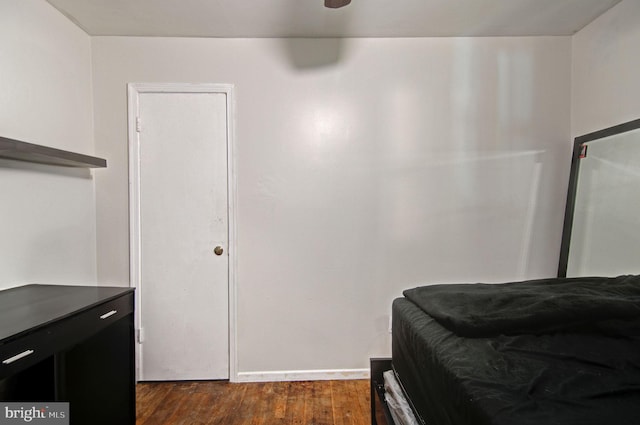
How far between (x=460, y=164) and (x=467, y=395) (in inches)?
76.9

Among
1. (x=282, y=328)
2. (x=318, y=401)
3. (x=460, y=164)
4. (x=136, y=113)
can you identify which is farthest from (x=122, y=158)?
(x=460, y=164)

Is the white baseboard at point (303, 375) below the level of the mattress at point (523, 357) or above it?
below

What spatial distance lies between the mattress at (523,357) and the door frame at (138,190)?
1.39m

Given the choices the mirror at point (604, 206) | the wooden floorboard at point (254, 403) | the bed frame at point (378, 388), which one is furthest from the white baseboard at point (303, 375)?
the mirror at point (604, 206)

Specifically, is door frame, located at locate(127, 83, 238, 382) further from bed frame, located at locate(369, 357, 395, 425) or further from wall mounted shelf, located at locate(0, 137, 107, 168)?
bed frame, located at locate(369, 357, 395, 425)

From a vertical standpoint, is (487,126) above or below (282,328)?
above

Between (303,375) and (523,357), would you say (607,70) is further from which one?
(303,375)

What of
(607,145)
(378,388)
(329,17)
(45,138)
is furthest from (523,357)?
(45,138)

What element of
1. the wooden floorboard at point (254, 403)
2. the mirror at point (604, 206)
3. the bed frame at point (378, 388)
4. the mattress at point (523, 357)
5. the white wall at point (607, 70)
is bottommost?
the wooden floorboard at point (254, 403)

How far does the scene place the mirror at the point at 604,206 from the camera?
197 cm

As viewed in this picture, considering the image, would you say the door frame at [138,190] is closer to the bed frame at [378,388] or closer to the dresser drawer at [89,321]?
the dresser drawer at [89,321]

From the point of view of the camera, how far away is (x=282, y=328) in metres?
2.46

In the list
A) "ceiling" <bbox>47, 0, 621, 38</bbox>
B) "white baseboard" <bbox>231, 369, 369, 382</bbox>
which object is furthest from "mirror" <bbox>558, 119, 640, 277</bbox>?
"white baseboard" <bbox>231, 369, 369, 382</bbox>

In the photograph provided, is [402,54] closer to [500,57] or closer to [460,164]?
[500,57]
